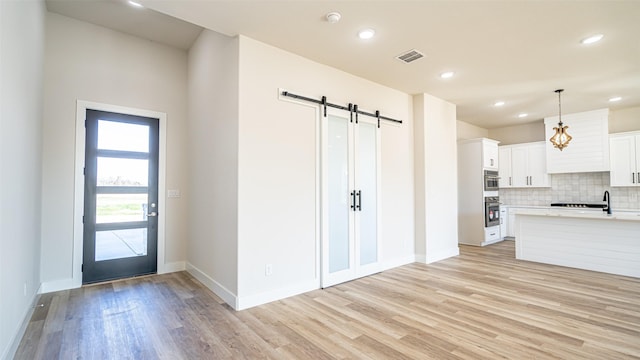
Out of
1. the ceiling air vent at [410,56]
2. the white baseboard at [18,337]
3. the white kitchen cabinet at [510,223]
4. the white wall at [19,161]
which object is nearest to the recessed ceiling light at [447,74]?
the ceiling air vent at [410,56]

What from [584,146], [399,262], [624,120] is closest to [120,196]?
[399,262]

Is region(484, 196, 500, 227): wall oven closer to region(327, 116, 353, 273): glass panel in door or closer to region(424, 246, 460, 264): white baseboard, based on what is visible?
region(424, 246, 460, 264): white baseboard

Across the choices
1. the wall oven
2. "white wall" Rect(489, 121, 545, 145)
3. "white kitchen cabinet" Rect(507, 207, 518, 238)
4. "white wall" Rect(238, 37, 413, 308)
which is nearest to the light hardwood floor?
"white wall" Rect(238, 37, 413, 308)

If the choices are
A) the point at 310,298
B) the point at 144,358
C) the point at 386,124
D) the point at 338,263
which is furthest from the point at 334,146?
the point at 144,358

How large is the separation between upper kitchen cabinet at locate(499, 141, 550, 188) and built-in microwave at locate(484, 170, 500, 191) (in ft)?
1.89

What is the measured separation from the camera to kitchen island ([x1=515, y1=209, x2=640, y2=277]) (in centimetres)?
450

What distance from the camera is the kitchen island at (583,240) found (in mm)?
4500

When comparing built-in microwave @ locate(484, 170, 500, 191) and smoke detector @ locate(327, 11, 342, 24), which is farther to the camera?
built-in microwave @ locate(484, 170, 500, 191)

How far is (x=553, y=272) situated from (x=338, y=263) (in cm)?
349

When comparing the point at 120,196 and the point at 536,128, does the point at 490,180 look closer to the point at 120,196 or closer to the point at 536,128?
the point at 536,128

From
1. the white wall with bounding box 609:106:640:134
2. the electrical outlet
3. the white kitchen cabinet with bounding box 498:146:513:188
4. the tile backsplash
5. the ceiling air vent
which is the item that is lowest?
the electrical outlet

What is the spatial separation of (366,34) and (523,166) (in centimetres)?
652

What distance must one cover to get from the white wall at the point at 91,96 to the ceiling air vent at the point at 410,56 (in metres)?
3.49

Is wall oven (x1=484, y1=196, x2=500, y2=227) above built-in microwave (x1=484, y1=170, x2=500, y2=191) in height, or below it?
below
